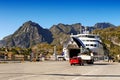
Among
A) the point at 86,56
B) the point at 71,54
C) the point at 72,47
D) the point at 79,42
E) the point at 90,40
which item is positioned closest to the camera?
the point at 86,56

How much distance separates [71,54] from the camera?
95625 millimetres

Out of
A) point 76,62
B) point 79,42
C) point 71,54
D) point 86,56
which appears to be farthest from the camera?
point 79,42

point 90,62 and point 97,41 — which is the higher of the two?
point 97,41

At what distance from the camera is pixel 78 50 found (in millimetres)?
99125

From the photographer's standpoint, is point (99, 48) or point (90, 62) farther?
point (99, 48)

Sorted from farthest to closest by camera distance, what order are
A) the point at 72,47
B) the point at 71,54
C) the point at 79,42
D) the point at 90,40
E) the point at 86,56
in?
the point at 90,40
the point at 79,42
the point at 72,47
the point at 71,54
the point at 86,56

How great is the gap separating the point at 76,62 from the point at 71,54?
3769 cm

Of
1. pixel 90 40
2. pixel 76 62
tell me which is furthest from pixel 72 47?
pixel 76 62

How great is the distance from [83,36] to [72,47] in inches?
1323

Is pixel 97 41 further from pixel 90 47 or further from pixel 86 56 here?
pixel 86 56

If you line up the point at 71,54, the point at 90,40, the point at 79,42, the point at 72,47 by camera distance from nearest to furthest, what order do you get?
the point at 71,54 → the point at 72,47 → the point at 79,42 → the point at 90,40

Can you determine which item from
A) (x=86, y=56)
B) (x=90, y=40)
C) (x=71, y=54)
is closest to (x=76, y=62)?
(x=86, y=56)

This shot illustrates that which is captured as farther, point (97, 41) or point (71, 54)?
point (97, 41)

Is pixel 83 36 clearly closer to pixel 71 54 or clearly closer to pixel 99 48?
pixel 99 48
